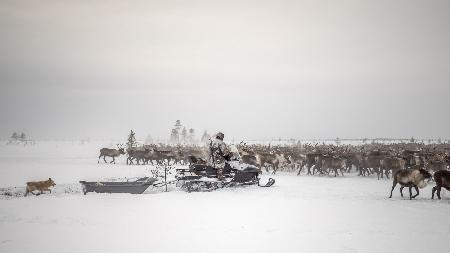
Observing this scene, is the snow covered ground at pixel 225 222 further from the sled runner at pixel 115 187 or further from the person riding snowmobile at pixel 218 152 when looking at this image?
the person riding snowmobile at pixel 218 152

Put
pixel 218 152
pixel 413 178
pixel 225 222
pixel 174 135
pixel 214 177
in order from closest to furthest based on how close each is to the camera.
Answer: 1. pixel 225 222
2. pixel 413 178
3. pixel 214 177
4. pixel 218 152
5. pixel 174 135

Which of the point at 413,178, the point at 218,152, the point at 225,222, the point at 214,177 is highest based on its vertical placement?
the point at 218,152

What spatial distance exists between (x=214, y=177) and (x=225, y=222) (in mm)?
6337

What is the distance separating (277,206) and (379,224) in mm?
3360

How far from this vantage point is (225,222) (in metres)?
9.34

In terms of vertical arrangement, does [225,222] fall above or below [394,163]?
below

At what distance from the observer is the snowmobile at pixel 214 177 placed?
602 inches

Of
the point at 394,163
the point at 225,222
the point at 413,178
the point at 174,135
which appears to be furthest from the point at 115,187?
the point at 174,135

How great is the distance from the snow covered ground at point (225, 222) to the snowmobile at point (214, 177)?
947 mm

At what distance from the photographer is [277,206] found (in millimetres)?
11578

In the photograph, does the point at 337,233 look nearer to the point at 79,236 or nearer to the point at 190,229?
the point at 190,229

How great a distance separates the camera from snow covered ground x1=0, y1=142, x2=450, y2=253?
740 centimetres

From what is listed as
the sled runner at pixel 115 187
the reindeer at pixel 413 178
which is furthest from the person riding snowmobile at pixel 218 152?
the reindeer at pixel 413 178

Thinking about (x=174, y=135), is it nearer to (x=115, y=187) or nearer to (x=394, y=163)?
(x=394, y=163)
